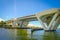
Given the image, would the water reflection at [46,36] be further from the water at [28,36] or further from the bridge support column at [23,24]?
the bridge support column at [23,24]

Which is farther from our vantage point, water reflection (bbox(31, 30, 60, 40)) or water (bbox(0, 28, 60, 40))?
water reflection (bbox(31, 30, 60, 40))

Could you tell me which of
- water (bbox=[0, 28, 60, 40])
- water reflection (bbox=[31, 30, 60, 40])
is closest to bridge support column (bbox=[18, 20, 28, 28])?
water (bbox=[0, 28, 60, 40])

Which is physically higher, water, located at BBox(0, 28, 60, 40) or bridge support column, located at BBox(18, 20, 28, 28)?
bridge support column, located at BBox(18, 20, 28, 28)

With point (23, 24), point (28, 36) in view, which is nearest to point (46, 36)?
point (28, 36)

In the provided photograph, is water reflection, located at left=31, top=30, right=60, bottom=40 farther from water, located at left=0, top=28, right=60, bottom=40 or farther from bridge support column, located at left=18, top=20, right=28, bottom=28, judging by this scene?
bridge support column, located at left=18, top=20, right=28, bottom=28

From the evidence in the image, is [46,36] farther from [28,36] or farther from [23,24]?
[23,24]

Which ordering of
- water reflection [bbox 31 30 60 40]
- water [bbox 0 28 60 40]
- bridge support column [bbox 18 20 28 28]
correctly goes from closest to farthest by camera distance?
water [bbox 0 28 60 40]
water reflection [bbox 31 30 60 40]
bridge support column [bbox 18 20 28 28]

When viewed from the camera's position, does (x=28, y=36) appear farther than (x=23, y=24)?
No

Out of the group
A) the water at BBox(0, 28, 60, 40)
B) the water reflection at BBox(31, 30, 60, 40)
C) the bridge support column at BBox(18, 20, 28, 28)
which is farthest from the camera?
the bridge support column at BBox(18, 20, 28, 28)

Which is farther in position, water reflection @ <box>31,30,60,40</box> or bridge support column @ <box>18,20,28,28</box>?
bridge support column @ <box>18,20,28,28</box>

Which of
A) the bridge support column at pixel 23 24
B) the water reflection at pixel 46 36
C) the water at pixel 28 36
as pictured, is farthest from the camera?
the bridge support column at pixel 23 24

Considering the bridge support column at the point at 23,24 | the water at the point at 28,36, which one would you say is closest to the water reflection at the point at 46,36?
the water at the point at 28,36

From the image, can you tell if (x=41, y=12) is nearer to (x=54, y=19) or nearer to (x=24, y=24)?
(x=54, y=19)

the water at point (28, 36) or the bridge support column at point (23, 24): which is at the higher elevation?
the bridge support column at point (23, 24)
